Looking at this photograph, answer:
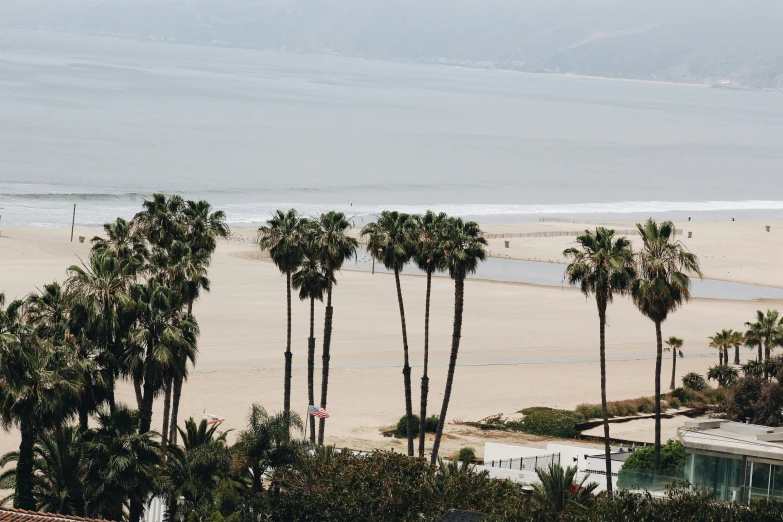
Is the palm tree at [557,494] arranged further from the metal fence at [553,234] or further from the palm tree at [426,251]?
the metal fence at [553,234]

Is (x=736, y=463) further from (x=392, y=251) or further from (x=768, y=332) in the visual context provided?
(x=768, y=332)

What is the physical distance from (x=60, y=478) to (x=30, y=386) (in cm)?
243

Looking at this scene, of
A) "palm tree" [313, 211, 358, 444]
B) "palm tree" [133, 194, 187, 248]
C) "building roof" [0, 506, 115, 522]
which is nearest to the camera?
"building roof" [0, 506, 115, 522]

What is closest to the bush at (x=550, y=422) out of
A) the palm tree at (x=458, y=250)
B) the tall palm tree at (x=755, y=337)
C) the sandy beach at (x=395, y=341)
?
the sandy beach at (x=395, y=341)

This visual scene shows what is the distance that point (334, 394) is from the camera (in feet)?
149

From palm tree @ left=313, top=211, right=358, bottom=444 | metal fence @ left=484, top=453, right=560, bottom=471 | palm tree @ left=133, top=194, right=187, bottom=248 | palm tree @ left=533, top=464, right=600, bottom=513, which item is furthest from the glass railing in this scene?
palm tree @ left=133, top=194, right=187, bottom=248

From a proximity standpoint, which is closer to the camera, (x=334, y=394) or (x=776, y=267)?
(x=334, y=394)

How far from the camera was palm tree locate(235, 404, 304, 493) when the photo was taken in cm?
2498

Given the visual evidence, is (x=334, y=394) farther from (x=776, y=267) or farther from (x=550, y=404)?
→ (x=776, y=267)

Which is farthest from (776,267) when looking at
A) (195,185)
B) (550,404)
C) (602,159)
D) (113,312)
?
(602,159)

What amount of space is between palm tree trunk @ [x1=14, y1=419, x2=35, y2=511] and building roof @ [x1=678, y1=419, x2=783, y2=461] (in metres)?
13.0

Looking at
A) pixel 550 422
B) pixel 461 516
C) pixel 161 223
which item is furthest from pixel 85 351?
pixel 550 422

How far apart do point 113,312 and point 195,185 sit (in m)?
102

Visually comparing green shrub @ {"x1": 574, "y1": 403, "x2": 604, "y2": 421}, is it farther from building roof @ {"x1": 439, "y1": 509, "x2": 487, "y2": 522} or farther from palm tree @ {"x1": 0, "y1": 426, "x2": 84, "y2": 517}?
palm tree @ {"x1": 0, "y1": 426, "x2": 84, "y2": 517}
